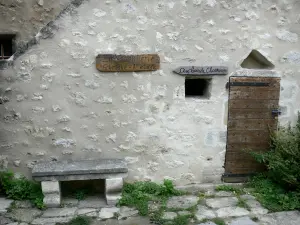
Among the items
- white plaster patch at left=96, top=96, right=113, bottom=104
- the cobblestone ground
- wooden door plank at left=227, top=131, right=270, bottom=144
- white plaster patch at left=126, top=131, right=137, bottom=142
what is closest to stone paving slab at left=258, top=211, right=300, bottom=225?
the cobblestone ground

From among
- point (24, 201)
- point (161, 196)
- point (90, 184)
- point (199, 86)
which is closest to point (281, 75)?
point (199, 86)

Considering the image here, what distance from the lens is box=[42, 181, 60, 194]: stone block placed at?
3.74 m

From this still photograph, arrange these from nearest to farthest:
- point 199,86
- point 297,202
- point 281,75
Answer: point 297,202
point 281,75
point 199,86

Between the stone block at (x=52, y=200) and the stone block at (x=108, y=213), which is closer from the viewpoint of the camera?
the stone block at (x=108, y=213)

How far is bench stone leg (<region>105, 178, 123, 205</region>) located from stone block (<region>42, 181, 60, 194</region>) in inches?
23.0

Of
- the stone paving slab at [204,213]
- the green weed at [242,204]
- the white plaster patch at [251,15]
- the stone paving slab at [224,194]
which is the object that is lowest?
the stone paving slab at [204,213]

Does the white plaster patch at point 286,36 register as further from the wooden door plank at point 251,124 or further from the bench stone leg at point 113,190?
the bench stone leg at point 113,190

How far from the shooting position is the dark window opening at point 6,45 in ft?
16.0

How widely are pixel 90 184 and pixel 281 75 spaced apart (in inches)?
119

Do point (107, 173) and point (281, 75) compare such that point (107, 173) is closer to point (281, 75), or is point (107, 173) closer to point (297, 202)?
point (297, 202)

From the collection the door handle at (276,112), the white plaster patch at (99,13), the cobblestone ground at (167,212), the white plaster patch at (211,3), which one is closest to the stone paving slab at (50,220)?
the cobblestone ground at (167,212)

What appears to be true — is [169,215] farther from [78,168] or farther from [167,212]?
[78,168]

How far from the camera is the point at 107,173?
150 inches

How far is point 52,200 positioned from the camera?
3777 millimetres
